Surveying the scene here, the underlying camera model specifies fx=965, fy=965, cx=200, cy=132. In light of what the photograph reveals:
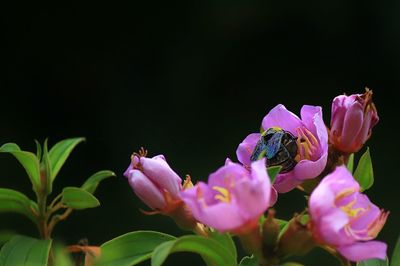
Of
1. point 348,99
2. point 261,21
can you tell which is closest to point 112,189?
point 261,21

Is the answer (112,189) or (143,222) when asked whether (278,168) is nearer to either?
(143,222)

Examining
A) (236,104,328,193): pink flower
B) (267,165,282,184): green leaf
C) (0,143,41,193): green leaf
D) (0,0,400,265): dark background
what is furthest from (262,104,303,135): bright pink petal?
(0,0,400,265): dark background

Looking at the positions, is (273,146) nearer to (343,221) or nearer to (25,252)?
(343,221)

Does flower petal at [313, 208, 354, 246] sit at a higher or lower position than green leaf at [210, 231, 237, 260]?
higher

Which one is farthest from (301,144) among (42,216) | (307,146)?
(42,216)

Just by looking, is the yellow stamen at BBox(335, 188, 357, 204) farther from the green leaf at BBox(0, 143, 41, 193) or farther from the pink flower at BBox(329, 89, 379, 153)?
the green leaf at BBox(0, 143, 41, 193)

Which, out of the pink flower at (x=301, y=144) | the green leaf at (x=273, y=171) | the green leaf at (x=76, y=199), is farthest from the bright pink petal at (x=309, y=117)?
the green leaf at (x=76, y=199)

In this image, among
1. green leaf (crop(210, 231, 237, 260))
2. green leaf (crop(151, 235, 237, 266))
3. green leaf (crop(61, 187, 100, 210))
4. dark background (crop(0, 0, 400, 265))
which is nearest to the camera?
green leaf (crop(151, 235, 237, 266))
